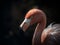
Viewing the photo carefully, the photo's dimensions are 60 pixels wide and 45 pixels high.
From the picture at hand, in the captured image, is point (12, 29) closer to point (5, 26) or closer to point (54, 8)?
point (5, 26)

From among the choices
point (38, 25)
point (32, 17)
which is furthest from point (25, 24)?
point (38, 25)

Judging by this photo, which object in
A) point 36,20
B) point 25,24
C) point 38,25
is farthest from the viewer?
point 38,25

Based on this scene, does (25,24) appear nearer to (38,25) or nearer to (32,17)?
(32,17)

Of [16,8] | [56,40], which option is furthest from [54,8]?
[56,40]

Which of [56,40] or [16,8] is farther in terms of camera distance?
[16,8]

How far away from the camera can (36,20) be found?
4.66 metres

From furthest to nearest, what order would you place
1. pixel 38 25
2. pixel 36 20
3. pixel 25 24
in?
1. pixel 38 25
2. pixel 36 20
3. pixel 25 24

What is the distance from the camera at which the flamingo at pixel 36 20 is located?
4555 millimetres

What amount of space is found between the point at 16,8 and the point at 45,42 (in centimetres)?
190

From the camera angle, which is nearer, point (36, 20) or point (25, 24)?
point (25, 24)

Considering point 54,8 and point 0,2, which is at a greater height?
point 0,2

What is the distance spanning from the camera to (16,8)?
21.5 ft

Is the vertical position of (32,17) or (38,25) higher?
(32,17)

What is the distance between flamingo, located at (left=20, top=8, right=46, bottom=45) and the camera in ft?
14.9
